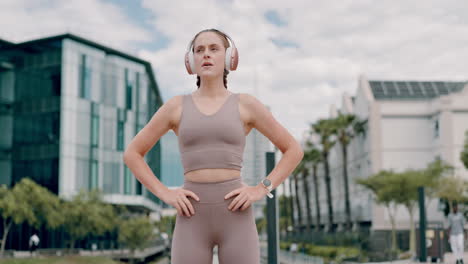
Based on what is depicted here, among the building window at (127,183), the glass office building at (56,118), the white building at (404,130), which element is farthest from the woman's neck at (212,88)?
the building window at (127,183)

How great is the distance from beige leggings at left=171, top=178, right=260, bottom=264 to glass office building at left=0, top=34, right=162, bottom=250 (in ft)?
141

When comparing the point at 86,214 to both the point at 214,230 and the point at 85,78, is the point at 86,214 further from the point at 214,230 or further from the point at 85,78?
the point at 214,230

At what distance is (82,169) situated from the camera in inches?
1869

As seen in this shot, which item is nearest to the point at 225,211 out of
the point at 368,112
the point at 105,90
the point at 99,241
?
the point at 368,112

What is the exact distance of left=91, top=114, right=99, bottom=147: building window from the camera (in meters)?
48.6

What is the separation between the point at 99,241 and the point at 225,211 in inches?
2003

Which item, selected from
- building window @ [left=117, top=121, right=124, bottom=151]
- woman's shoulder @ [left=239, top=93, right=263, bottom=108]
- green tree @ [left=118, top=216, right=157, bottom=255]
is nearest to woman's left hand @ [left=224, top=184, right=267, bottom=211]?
woman's shoulder @ [left=239, top=93, right=263, bottom=108]

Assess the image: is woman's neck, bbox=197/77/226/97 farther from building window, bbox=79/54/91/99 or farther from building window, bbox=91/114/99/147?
building window, bbox=91/114/99/147

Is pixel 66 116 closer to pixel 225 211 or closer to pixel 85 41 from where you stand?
pixel 85 41

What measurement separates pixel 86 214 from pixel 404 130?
934 inches

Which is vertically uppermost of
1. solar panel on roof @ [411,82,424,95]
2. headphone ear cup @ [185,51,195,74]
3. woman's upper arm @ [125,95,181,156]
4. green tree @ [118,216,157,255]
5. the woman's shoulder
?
solar panel on roof @ [411,82,424,95]

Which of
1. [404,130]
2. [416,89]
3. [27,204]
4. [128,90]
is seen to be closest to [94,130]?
[128,90]

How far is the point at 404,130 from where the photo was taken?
46219 millimetres

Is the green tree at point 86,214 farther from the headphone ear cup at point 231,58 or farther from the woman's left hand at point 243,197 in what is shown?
the woman's left hand at point 243,197
